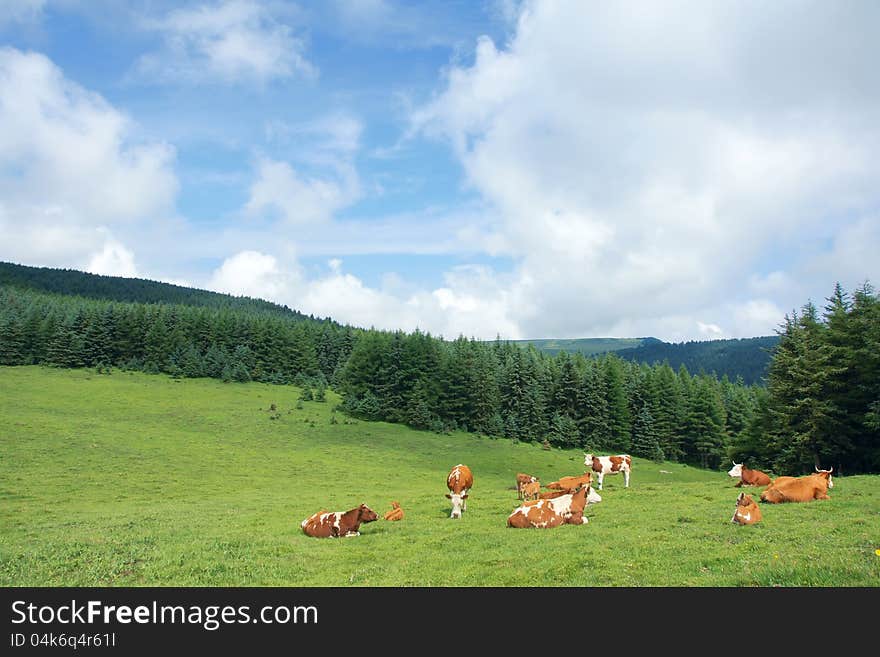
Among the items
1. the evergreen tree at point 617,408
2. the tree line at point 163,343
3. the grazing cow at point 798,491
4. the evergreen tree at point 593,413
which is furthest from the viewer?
the tree line at point 163,343

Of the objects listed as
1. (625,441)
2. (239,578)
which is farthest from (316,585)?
(625,441)

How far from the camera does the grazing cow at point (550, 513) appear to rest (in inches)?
615

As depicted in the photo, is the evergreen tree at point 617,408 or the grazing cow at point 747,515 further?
the evergreen tree at point 617,408

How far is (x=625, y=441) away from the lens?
252ft

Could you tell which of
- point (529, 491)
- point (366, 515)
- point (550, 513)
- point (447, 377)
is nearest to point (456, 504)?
point (366, 515)

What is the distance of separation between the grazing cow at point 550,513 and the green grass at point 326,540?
60cm

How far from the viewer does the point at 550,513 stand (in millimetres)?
15859

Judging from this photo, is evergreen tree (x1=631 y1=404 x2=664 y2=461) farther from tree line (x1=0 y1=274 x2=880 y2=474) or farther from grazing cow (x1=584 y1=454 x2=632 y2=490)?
grazing cow (x1=584 y1=454 x2=632 y2=490)

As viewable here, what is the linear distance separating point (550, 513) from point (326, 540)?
7.43 metres

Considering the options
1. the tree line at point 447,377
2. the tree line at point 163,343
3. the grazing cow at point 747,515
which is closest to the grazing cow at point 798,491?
the grazing cow at point 747,515

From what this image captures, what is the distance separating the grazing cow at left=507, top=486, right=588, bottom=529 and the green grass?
1.95 ft

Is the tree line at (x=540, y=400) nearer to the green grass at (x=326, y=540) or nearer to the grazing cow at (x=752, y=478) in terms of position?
the green grass at (x=326, y=540)

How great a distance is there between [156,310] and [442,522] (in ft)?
337
